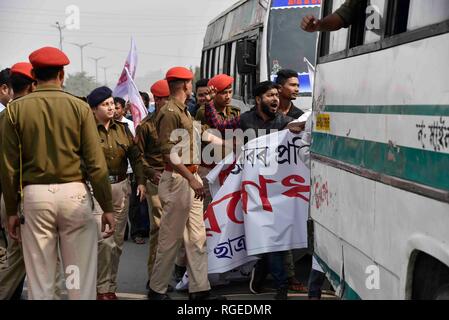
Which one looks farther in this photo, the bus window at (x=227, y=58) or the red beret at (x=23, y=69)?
the bus window at (x=227, y=58)

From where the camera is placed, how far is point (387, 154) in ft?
15.5

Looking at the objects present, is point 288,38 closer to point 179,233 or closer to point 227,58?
point 227,58

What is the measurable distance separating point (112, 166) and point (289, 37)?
19.2 feet

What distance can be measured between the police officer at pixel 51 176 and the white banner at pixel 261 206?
259 centimetres

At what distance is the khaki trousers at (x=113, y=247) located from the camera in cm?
830

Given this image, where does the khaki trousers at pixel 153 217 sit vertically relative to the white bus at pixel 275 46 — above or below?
below

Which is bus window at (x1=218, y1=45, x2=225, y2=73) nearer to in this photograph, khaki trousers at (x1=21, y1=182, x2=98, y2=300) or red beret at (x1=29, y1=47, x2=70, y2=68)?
red beret at (x1=29, y1=47, x2=70, y2=68)

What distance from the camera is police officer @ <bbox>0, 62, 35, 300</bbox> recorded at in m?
7.29

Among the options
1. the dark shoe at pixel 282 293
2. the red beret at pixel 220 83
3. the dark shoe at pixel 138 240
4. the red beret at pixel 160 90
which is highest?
the red beret at pixel 220 83

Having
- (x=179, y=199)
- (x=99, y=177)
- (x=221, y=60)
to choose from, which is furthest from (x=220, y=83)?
(x=221, y=60)

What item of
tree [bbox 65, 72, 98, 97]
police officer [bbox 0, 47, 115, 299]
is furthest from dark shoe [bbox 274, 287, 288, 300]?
tree [bbox 65, 72, 98, 97]

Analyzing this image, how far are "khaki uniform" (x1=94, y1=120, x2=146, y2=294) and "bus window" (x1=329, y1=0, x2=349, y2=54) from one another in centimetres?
259

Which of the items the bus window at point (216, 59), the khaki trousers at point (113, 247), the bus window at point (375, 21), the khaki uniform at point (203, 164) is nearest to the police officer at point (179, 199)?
the khaki trousers at point (113, 247)

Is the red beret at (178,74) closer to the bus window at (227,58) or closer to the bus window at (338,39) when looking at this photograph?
the bus window at (338,39)
